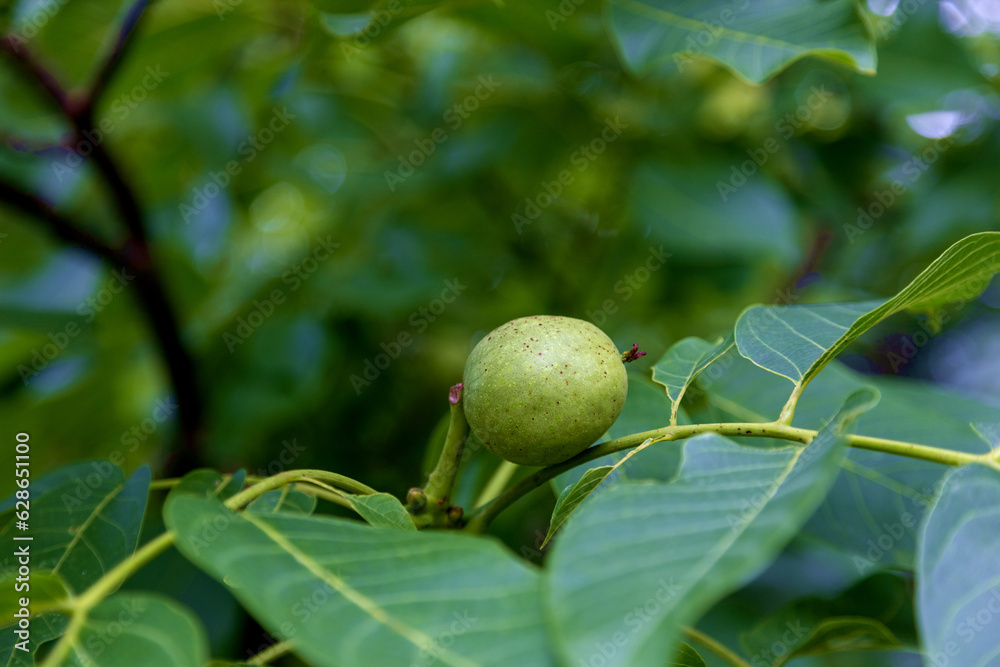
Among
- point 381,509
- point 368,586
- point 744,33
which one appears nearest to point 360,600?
point 368,586

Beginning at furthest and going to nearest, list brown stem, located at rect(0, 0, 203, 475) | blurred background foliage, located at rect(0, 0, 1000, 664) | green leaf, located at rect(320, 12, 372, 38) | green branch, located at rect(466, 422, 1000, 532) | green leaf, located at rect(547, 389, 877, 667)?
blurred background foliage, located at rect(0, 0, 1000, 664)
brown stem, located at rect(0, 0, 203, 475)
green leaf, located at rect(320, 12, 372, 38)
green branch, located at rect(466, 422, 1000, 532)
green leaf, located at rect(547, 389, 877, 667)

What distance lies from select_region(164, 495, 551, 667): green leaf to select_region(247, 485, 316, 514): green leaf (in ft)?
0.49

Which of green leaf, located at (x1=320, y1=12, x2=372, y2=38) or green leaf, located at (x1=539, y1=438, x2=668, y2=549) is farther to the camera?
green leaf, located at (x1=320, y1=12, x2=372, y2=38)

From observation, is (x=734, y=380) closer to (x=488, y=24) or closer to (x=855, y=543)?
(x=855, y=543)

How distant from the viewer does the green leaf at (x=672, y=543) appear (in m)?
0.39

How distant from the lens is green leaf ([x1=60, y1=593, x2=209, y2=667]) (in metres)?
0.45

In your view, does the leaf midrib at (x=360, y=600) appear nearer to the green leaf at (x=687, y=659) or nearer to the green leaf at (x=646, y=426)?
the green leaf at (x=687, y=659)

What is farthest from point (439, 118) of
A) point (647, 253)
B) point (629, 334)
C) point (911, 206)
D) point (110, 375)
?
point (911, 206)

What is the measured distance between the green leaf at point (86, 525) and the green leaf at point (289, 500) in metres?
0.12

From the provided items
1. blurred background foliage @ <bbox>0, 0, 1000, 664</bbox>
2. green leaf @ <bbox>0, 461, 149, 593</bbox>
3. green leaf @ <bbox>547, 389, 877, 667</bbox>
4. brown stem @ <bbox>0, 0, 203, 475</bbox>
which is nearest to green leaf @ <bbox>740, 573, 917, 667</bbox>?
blurred background foliage @ <bbox>0, 0, 1000, 664</bbox>

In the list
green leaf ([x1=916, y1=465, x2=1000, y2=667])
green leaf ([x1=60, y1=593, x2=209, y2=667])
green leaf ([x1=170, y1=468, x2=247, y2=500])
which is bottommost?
green leaf ([x1=170, y1=468, x2=247, y2=500])

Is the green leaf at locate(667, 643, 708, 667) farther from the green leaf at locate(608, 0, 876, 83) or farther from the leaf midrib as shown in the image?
the green leaf at locate(608, 0, 876, 83)

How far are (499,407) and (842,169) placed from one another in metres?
1.46

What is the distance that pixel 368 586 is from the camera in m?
0.49
